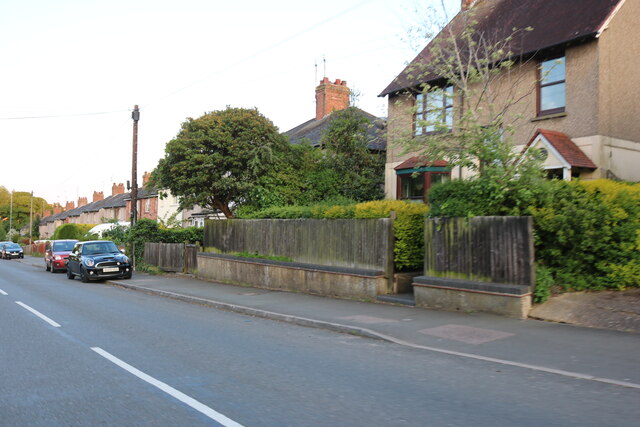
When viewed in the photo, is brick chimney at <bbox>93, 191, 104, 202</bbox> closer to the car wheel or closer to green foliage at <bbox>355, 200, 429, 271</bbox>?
the car wheel

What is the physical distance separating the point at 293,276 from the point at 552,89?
9.94 meters

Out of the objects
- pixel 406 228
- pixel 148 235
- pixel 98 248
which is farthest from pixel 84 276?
pixel 406 228

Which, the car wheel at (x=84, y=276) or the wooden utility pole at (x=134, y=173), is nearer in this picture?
the car wheel at (x=84, y=276)

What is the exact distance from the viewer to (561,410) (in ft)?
15.6

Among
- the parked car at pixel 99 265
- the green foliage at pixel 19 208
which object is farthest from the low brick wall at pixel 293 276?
the green foliage at pixel 19 208

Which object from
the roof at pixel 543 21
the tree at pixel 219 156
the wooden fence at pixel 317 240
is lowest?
the wooden fence at pixel 317 240

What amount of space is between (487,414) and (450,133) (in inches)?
302

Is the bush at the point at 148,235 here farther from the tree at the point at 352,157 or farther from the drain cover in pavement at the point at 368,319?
the drain cover in pavement at the point at 368,319

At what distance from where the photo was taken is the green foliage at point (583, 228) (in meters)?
9.12

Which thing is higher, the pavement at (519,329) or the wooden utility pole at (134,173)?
the wooden utility pole at (134,173)

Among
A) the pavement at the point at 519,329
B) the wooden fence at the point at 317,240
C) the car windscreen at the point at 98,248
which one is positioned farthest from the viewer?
the car windscreen at the point at 98,248

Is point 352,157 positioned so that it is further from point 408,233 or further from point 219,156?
point 408,233

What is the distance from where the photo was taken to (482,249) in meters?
10.4

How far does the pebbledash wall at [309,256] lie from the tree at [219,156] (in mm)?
3279
